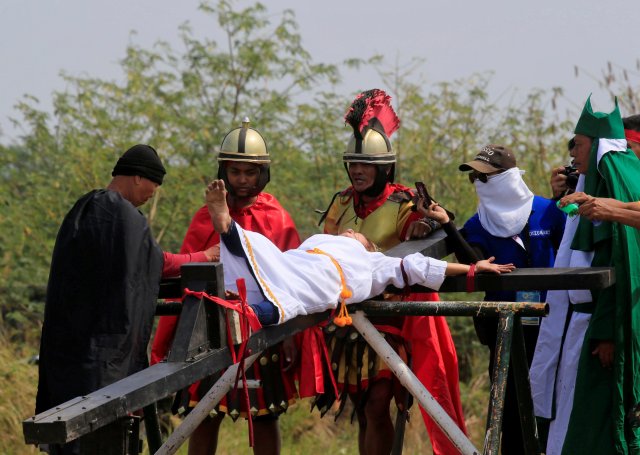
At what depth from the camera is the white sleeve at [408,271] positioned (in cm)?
510

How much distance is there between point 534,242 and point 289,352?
1.43 metres

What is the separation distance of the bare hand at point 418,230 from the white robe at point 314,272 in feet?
1.87

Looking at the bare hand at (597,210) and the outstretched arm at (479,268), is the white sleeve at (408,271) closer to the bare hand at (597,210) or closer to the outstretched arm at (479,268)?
the outstretched arm at (479,268)

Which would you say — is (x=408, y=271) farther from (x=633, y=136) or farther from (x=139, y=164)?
(x=633, y=136)

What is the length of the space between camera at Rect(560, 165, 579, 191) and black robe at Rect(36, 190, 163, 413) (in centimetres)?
236

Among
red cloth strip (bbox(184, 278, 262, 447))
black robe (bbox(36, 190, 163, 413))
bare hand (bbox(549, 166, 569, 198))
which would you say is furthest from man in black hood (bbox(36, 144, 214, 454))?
bare hand (bbox(549, 166, 569, 198))

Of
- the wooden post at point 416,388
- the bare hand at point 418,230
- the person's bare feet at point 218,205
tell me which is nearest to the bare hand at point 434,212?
the bare hand at point 418,230

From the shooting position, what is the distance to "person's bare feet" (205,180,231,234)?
181 inches

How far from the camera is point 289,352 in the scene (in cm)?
596

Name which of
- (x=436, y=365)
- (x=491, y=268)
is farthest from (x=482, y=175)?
(x=436, y=365)

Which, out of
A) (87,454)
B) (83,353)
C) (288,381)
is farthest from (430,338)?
(87,454)

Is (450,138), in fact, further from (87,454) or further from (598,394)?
(87,454)

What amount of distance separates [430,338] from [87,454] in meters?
2.44

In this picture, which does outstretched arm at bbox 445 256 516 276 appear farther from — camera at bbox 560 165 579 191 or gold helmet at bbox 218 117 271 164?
gold helmet at bbox 218 117 271 164
